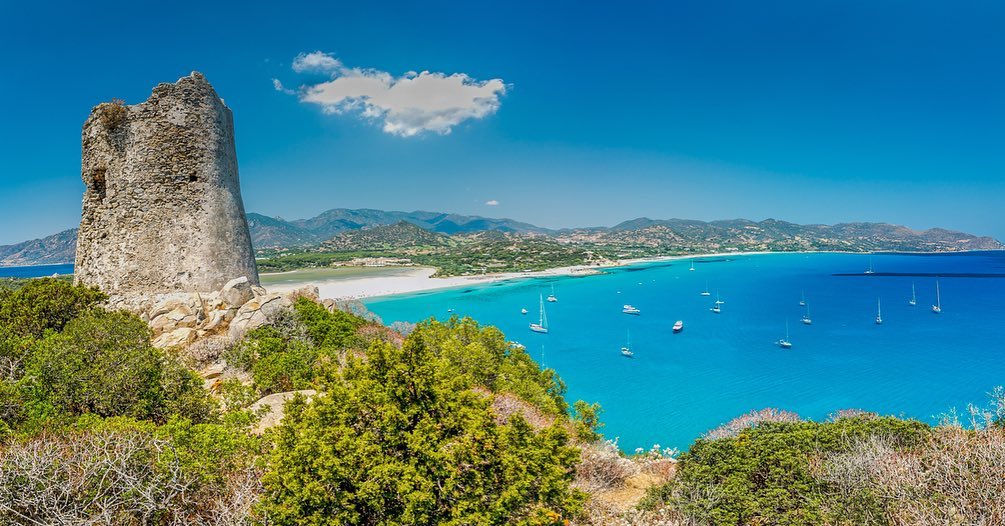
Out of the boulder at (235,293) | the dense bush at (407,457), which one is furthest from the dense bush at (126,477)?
the boulder at (235,293)

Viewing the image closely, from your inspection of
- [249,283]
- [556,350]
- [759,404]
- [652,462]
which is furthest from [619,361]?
[249,283]

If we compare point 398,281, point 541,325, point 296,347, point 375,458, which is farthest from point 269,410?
point 398,281

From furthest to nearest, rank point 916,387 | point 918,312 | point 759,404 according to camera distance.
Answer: point 918,312
point 916,387
point 759,404

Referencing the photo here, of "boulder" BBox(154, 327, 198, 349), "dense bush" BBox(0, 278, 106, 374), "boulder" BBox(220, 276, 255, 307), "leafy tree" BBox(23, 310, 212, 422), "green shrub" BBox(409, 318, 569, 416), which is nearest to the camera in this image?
"leafy tree" BBox(23, 310, 212, 422)

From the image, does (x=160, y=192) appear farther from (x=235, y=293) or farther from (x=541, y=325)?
(x=541, y=325)

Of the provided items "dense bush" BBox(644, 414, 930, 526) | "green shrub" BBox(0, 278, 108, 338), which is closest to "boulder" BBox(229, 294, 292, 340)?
"green shrub" BBox(0, 278, 108, 338)

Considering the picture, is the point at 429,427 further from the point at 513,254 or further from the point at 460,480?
the point at 513,254

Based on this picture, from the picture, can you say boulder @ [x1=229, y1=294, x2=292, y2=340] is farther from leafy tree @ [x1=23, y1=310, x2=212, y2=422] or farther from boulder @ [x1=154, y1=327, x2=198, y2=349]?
leafy tree @ [x1=23, y1=310, x2=212, y2=422]
